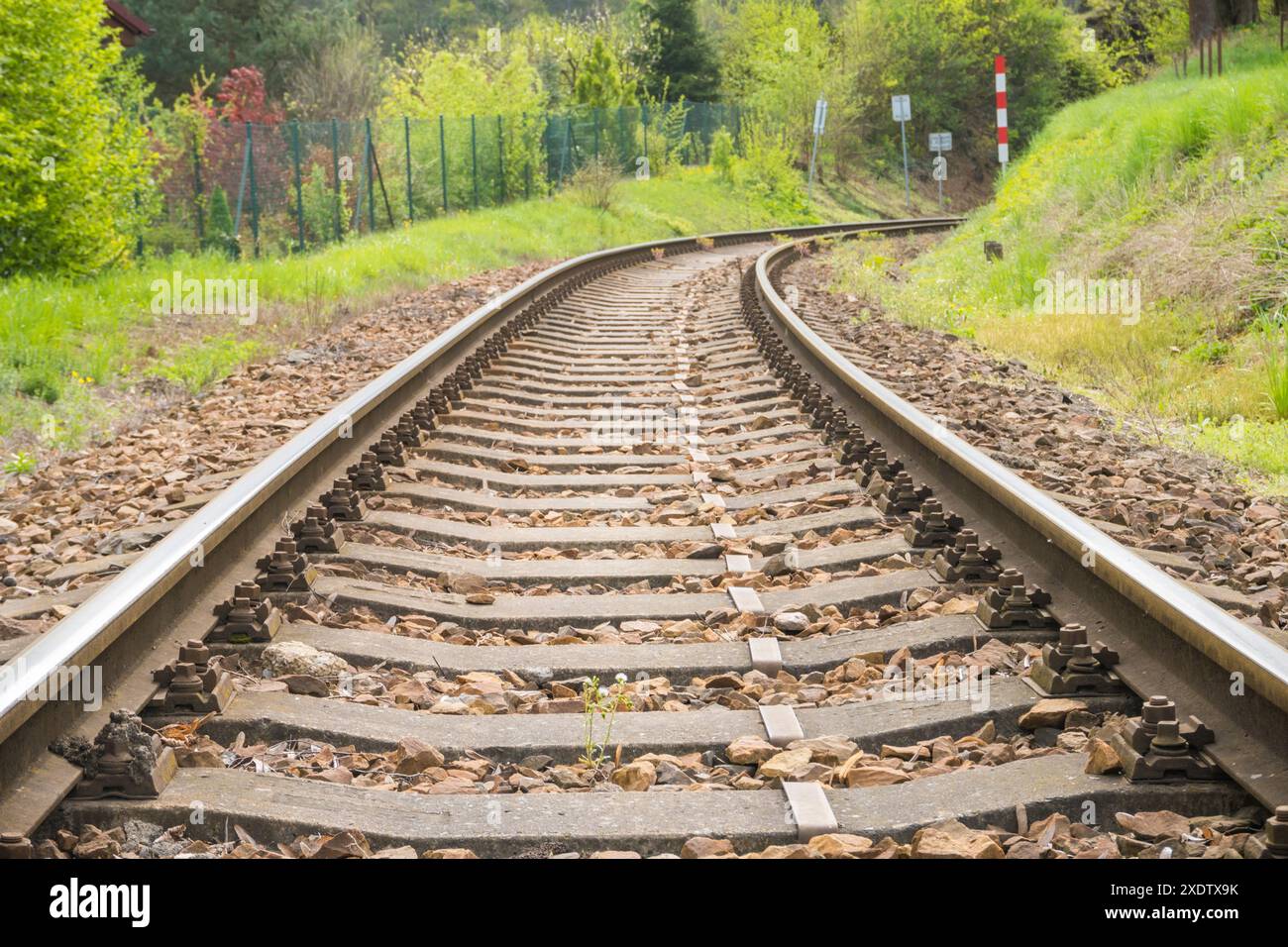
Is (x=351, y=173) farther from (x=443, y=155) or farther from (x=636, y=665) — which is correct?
(x=636, y=665)

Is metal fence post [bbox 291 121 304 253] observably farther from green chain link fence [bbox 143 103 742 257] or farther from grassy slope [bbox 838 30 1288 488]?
grassy slope [bbox 838 30 1288 488]

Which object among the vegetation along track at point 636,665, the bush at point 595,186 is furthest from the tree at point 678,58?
the vegetation along track at point 636,665

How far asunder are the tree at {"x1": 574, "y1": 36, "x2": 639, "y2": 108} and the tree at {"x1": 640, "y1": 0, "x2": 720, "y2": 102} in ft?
26.6

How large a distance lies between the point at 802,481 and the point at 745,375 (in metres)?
3.12

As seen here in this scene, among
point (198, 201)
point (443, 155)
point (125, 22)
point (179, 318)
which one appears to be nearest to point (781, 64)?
point (125, 22)

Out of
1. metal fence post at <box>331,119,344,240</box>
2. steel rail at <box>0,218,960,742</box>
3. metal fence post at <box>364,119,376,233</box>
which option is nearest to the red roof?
metal fence post at <box>364,119,376,233</box>

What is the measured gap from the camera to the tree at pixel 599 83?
119 feet

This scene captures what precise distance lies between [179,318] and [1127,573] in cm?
1001

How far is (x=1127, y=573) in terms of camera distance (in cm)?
325

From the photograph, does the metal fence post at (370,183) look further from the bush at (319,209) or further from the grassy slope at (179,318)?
the grassy slope at (179,318)

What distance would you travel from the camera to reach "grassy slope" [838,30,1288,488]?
792 centimetres

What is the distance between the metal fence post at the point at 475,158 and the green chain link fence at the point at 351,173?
2 centimetres
